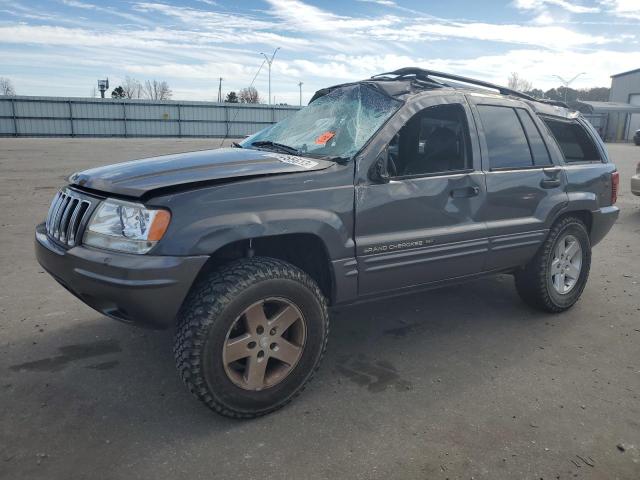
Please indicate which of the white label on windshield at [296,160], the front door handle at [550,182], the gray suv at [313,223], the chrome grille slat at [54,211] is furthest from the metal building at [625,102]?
the chrome grille slat at [54,211]

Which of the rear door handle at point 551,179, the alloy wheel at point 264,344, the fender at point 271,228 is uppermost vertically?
the rear door handle at point 551,179

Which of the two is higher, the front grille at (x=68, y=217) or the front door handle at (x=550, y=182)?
the front door handle at (x=550, y=182)

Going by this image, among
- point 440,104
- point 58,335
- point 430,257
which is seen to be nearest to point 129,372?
point 58,335

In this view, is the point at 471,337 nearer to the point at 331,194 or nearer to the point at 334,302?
the point at 334,302

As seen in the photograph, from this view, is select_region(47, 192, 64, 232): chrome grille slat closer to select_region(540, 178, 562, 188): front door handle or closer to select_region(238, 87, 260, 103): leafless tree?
select_region(540, 178, 562, 188): front door handle

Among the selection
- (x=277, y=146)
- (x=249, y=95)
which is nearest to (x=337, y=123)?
(x=277, y=146)

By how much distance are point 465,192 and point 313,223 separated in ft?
4.11

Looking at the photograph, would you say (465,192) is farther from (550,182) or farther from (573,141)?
(573,141)

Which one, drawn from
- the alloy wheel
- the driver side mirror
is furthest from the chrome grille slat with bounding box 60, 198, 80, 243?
the driver side mirror

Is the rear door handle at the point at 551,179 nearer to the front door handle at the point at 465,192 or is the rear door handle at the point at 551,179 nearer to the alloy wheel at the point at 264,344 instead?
the front door handle at the point at 465,192

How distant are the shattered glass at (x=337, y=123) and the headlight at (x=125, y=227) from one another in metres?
1.20

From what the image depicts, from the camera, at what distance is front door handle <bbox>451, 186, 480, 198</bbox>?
352 cm

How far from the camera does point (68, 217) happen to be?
9.61 feet

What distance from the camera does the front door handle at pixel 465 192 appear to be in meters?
3.52
